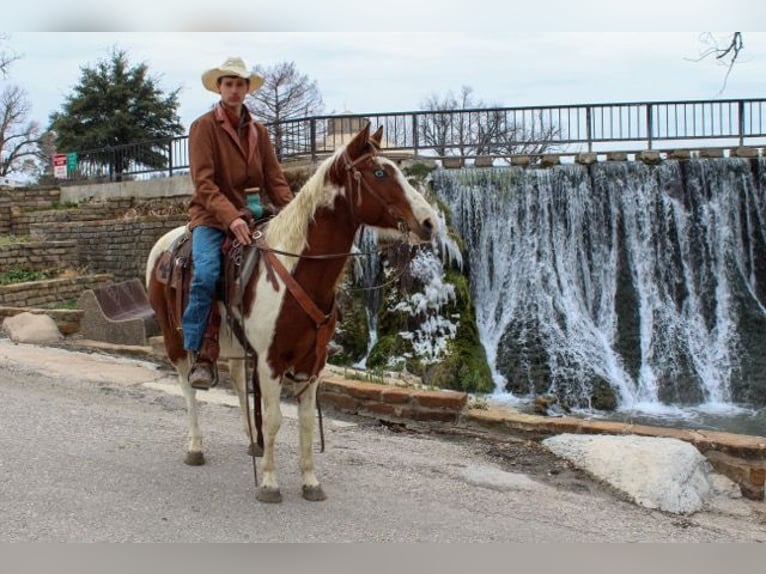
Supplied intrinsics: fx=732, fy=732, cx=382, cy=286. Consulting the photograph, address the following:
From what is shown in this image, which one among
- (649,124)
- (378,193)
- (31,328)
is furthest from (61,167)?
(378,193)

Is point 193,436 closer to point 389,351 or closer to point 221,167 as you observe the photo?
point 221,167

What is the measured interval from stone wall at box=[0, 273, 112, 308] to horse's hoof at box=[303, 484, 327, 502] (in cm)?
1030

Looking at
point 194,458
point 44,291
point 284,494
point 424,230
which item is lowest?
point 284,494

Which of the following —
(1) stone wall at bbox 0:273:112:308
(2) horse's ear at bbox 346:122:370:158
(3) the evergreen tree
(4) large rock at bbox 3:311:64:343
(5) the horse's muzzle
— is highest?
(3) the evergreen tree

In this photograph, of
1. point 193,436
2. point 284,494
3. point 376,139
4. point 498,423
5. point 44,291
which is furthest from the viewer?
point 44,291

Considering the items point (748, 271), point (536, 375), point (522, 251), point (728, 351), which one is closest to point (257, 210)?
point (536, 375)

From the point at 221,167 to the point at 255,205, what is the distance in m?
0.33

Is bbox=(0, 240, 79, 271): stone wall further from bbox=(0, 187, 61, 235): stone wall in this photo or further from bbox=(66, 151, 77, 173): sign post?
bbox=(66, 151, 77, 173): sign post

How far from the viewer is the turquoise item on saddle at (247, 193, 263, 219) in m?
4.86

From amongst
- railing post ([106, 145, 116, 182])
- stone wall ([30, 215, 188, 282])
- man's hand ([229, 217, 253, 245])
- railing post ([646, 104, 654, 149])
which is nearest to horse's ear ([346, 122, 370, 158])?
man's hand ([229, 217, 253, 245])

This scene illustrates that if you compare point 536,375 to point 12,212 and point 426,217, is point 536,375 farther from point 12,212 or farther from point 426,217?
point 12,212

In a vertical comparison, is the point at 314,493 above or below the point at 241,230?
below

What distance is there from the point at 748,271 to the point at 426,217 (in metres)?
12.6

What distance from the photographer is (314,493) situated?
459 centimetres
